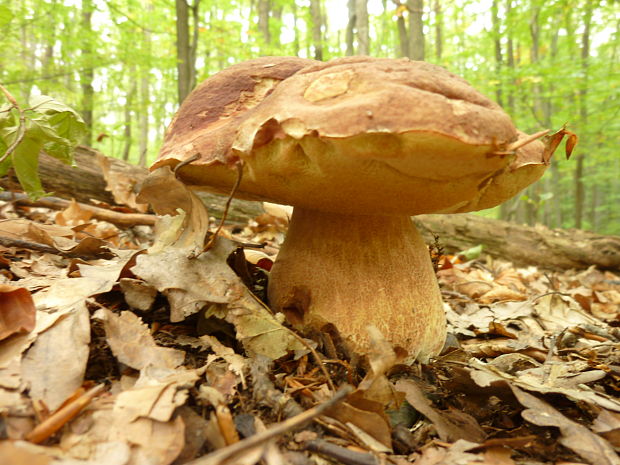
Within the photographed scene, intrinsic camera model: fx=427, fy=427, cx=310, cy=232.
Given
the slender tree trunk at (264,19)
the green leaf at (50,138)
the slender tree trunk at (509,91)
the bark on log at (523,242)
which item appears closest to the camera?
the green leaf at (50,138)

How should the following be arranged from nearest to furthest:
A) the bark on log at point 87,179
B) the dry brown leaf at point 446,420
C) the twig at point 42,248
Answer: the dry brown leaf at point 446,420, the twig at point 42,248, the bark on log at point 87,179

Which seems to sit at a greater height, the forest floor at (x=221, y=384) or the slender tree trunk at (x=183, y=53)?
the slender tree trunk at (x=183, y=53)

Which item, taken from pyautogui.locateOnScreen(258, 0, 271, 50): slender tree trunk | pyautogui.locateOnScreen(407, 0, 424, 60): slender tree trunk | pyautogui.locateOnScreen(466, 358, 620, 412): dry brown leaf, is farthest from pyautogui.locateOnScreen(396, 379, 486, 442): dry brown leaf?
pyautogui.locateOnScreen(258, 0, 271, 50): slender tree trunk

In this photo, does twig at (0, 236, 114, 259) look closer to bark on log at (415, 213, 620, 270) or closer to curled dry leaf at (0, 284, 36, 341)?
curled dry leaf at (0, 284, 36, 341)

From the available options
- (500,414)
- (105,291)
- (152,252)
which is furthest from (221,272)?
(500,414)

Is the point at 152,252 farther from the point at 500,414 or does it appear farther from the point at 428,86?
the point at 500,414

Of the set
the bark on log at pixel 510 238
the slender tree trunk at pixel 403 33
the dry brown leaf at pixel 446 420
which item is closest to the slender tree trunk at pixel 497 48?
the slender tree trunk at pixel 403 33

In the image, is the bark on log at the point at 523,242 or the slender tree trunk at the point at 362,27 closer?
the bark on log at the point at 523,242

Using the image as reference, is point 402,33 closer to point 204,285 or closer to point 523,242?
point 523,242

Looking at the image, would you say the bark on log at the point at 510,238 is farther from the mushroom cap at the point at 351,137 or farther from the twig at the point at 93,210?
the mushroom cap at the point at 351,137
